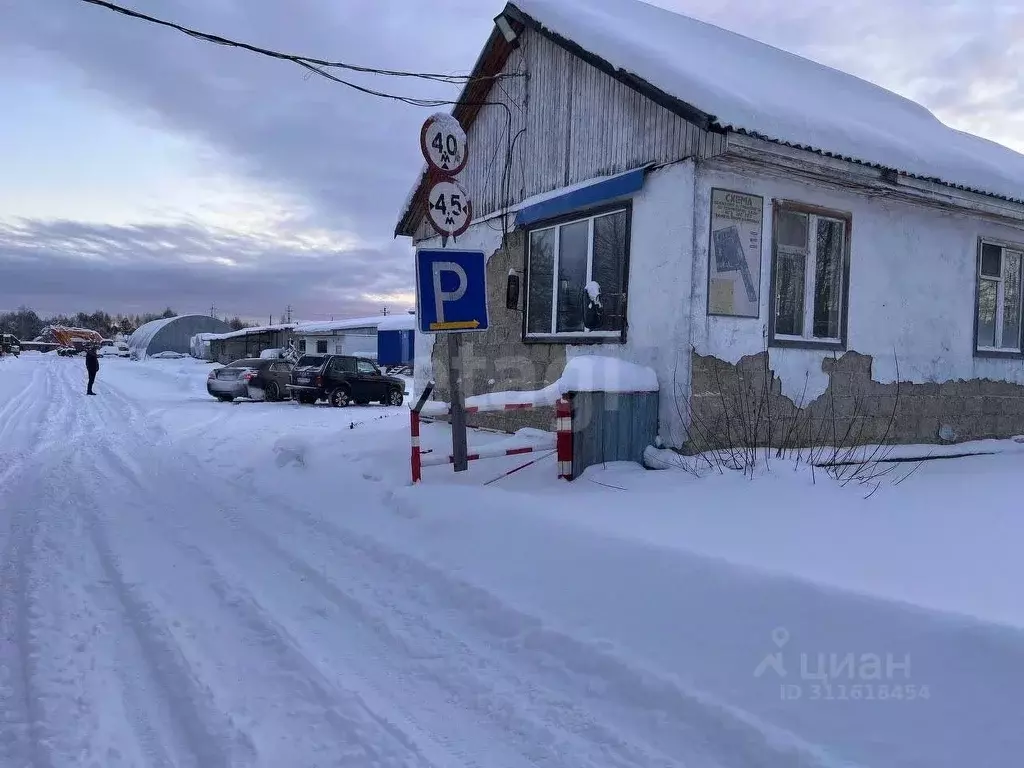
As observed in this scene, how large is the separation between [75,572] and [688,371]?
18.9 feet

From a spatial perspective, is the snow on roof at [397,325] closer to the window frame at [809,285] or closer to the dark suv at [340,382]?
the dark suv at [340,382]

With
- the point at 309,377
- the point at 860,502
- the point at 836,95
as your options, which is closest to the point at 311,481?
the point at 860,502

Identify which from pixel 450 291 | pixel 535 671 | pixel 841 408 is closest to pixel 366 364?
pixel 450 291

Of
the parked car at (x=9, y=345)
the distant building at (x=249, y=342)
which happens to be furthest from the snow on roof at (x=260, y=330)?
the parked car at (x=9, y=345)

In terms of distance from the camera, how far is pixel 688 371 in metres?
7.34

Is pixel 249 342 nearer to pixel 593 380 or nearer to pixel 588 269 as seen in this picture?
pixel 588 269

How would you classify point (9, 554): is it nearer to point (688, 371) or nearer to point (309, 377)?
point (688, 371)

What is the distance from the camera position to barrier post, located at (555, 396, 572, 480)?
6.82 meters

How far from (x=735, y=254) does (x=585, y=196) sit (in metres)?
2.11

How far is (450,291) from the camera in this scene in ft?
22.5

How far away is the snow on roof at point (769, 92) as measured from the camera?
723cm

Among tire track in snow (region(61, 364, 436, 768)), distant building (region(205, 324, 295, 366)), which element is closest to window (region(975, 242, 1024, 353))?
tire track in snow (region(61, 364, 436, 768))

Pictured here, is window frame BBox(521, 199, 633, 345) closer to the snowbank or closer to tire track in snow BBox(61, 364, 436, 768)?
the snowbank

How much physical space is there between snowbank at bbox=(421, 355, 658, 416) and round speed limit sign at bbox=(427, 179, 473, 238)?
1819 millimetres
